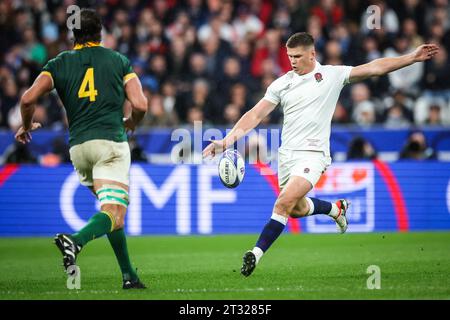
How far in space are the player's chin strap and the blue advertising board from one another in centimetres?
725

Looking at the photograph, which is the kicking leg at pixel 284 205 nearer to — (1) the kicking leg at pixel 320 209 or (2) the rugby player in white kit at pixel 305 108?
(2) the rugby player in white kit at pixel 305 108

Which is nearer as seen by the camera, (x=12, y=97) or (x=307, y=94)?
(x=307, y=94)

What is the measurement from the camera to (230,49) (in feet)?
61.4

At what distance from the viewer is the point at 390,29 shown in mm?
19219

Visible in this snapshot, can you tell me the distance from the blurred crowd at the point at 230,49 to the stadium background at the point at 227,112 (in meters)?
0.03

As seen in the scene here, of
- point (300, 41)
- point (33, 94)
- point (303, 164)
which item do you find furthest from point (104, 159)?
point (300, 41)

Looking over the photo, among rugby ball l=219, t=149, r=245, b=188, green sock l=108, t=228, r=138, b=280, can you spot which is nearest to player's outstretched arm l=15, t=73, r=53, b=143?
green sock l=108, t=228, r=138, b=280

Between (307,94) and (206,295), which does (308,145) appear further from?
(206,295)

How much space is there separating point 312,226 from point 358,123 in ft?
8.95

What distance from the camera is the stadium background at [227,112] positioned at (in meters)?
15.4

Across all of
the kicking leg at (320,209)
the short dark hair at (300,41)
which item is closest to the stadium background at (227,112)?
the kicking leg at (320,209)

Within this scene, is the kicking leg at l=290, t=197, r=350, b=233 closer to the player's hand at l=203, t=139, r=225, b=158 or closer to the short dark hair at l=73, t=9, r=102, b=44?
the player's hand at l=203, t=139, r=225, b=158

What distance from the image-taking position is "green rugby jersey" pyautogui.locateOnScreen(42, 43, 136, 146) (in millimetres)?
8109
